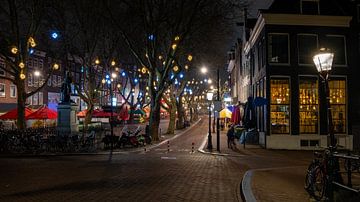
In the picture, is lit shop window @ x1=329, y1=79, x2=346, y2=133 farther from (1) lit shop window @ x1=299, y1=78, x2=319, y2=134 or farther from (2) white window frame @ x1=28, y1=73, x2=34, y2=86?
(2) white window frame @ x1=28, y1=73, x2=34, y2=86

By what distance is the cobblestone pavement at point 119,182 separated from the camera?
415 inches

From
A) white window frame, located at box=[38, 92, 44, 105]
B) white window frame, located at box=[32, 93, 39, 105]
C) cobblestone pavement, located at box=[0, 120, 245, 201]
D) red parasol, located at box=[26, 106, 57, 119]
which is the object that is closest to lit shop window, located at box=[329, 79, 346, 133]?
cobblestone pavement, located at box=[0, 120, 245, 201]

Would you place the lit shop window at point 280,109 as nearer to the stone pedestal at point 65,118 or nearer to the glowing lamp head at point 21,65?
the stone pedestal at point 65,118

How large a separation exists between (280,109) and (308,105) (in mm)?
1999

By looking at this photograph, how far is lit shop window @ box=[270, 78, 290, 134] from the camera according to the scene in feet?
94.4

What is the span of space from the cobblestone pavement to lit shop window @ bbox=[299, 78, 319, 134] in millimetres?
12133

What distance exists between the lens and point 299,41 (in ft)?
96.5

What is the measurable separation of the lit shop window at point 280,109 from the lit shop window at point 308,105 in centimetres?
93

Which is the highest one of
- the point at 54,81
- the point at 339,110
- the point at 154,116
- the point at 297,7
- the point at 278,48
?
the point at 297,7

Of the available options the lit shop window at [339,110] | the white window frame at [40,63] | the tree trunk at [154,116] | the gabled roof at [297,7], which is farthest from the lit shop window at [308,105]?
the white window frame at [40,63]

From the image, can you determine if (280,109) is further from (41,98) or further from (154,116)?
(41,98)

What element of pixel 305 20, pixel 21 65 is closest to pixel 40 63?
pixel 21 65

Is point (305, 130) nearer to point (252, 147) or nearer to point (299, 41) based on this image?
point (252, 147)

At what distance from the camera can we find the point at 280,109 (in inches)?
1138
